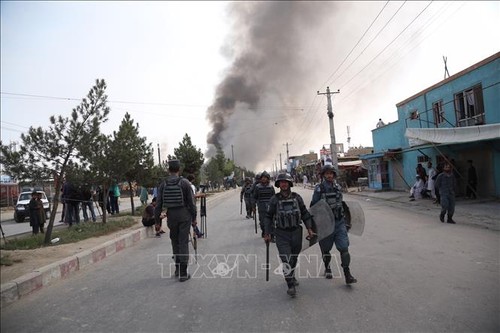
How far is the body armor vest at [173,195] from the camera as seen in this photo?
Answer: 570 cm

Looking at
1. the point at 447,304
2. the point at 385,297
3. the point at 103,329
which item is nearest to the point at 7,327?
the point at 103,329

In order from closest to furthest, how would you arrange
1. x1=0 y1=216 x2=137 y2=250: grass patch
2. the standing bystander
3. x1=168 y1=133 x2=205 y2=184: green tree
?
x1=0 y1=216 x2=137 y2=250: grass patch
the standing bystander
x1=168 y1=133 x2=205 y2=184: green tree

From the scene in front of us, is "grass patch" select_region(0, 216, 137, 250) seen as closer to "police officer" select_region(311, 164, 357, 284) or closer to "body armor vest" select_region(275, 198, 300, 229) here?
"body armor vest" select_region(275, 198, 300, 229)

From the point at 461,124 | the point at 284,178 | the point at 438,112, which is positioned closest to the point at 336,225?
the point at 284,178

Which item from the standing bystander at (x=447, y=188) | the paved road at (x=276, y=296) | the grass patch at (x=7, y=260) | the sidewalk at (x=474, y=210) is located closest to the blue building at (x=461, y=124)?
the sidewalk at (x=474, y=210)

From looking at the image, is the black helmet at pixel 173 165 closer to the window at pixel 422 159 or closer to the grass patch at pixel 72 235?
the grass patch at pixel 72 235

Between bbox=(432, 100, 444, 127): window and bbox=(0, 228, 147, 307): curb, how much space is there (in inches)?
577

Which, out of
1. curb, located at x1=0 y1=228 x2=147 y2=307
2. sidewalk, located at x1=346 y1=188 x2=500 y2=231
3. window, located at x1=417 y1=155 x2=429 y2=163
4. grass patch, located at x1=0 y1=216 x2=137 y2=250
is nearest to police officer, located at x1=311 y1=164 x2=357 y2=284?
curb, located at x1=0 y1=228 x2=147 y2=307

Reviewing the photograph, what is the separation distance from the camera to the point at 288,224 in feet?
15.5

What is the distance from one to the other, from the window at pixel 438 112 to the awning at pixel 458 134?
9.69ft

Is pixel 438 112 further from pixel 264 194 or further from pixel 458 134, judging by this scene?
pixel 264 194

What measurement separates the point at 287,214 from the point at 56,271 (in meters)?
3.74

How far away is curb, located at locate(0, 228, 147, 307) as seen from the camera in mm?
4919

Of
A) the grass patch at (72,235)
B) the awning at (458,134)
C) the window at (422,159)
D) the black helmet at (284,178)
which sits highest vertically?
the awning at (458,134)
